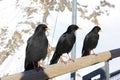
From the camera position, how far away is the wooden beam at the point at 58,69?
1800 mm

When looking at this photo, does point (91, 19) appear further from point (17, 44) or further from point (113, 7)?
point (17, 44)

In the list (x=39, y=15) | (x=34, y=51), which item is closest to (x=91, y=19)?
(x=39, y=15)

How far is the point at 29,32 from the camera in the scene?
3256cm

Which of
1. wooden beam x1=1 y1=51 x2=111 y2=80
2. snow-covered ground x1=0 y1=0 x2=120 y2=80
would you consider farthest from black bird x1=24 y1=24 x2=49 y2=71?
snow-covered ground x1=0 y1=0 x2=120 y2=80

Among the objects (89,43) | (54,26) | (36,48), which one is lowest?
(54,26)

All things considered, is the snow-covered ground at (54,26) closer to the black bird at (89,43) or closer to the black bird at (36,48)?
the black bird at (89,43)

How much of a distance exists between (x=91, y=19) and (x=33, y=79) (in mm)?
29120

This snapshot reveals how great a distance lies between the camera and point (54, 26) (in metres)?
28.3

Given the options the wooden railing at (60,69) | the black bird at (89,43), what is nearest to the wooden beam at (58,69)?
the wooden railing at (60,69)

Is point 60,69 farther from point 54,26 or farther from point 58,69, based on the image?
point 54,26

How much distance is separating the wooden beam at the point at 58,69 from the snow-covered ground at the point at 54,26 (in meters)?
17.4

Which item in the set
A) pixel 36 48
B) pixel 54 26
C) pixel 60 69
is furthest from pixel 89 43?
pixel 54 26

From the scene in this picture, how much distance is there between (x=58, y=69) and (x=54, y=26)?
1034 inches

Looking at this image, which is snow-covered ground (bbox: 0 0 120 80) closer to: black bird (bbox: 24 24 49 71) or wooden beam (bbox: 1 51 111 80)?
black bird (bbox: 24 24 49 71)
